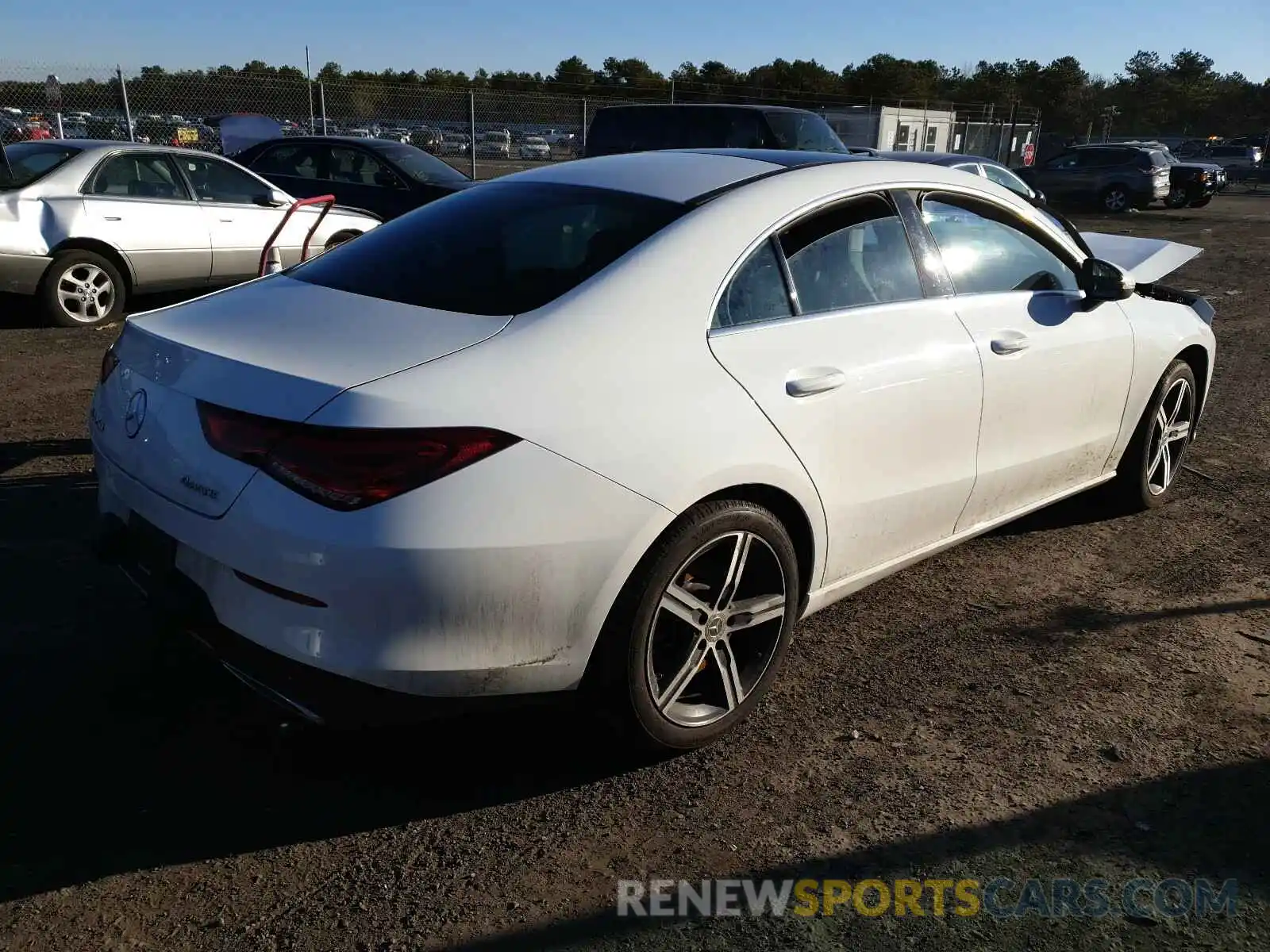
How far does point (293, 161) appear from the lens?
1173 centimetres

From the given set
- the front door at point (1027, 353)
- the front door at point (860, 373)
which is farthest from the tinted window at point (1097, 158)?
the front door at point (860, 373)

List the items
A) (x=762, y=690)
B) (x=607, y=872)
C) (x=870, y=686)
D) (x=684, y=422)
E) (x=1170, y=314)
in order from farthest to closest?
(x=1170, y=314) < (x=870, y=686) < (x=762, y=690) < (x=684, y=422) < (x=607, y=872)

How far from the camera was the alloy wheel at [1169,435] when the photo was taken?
4832mm

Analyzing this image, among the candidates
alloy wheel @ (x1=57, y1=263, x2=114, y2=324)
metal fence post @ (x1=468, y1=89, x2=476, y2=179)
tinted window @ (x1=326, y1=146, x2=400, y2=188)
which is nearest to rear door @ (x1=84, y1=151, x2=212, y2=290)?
alloy wheel @ (x1=57, y1=263, x2=114, y2=324)

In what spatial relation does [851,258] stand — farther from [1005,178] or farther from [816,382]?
[1005,178]

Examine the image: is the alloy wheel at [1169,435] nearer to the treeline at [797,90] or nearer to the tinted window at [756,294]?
the tinted window at [756,294]

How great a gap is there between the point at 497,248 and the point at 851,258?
1122 millimetres

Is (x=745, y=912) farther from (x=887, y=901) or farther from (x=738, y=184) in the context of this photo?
(x=738, y=184)

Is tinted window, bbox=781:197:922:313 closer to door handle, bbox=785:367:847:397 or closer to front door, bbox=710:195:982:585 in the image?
front door, bbox=710:195:982:585

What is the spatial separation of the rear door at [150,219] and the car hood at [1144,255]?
687cm

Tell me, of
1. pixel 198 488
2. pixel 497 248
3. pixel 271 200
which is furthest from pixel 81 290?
pixel 198 488

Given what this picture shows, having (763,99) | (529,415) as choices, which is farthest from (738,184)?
(763,99)

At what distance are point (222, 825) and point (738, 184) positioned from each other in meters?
2.30

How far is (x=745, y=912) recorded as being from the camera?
2387 mm
